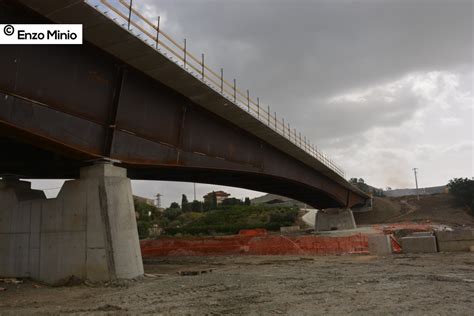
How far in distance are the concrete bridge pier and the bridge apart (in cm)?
3

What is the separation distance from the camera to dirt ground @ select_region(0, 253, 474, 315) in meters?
8.30

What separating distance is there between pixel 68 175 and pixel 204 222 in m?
54.4

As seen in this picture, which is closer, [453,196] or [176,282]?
[176,282]

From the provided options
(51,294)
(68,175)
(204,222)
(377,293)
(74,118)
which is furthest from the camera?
(204,222)

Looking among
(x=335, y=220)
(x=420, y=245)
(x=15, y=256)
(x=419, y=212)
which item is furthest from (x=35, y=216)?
(x=419, y=212)

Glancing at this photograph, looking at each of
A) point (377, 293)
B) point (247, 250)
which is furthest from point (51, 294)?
point (247, 250)

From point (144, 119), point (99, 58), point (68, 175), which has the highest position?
point (99, 58)

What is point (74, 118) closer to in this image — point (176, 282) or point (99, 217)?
point (99, 217)

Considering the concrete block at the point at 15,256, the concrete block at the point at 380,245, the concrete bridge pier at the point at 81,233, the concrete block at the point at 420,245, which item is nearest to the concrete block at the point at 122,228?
the concrete bridge pier at the point at 81,233

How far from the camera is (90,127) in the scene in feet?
40.7

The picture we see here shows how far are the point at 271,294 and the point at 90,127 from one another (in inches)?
300

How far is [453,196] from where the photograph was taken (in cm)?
7562

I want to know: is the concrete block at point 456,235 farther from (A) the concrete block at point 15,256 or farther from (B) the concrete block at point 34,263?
(A) the concrete block at point 15,256

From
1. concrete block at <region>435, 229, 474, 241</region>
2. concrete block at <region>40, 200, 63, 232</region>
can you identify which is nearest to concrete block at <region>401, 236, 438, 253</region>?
concrete block at <region>435, 229, 474, 241</region>
